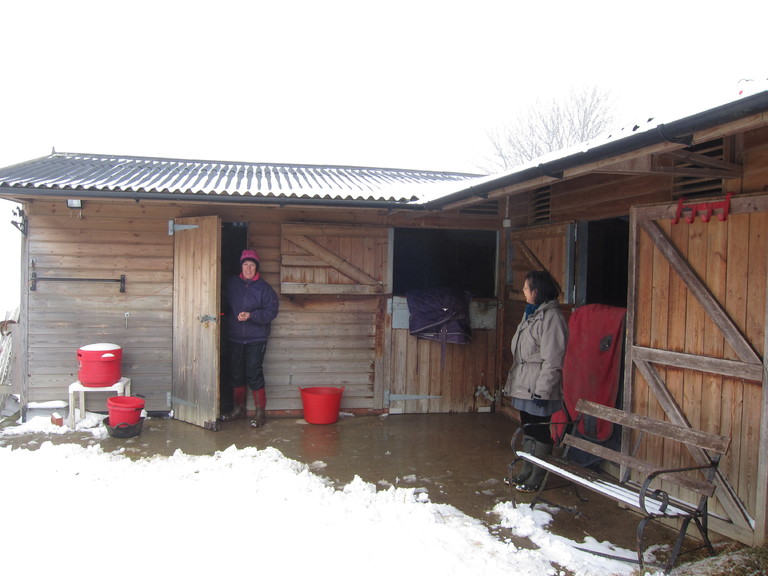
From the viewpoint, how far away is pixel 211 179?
6.34 meters

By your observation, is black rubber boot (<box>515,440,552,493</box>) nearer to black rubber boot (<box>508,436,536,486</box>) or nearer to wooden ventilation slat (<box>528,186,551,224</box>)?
black rubber boot (<box>508,436,536,486</box>)

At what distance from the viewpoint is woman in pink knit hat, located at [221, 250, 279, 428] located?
236 inches

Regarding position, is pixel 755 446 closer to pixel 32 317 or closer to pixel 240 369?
pixel 240 369

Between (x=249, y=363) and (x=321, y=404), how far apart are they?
888mm

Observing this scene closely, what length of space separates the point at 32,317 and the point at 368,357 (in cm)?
359

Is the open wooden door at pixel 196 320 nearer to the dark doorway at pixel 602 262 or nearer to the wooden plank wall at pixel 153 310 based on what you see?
the wooden plank wall at pixel 153 310

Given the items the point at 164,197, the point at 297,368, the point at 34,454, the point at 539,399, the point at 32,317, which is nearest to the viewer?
the point at 539,399

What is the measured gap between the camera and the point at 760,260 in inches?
129

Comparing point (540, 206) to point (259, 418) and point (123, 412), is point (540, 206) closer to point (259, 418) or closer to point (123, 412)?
point (259, 418)

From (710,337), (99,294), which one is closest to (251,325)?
(99,294)

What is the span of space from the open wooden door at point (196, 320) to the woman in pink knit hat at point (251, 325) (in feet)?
0.90

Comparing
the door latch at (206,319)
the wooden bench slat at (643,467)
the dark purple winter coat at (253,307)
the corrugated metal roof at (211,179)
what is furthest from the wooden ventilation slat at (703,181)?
the door latch at (206,319)

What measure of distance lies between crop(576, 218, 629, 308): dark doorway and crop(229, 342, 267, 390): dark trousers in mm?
3292

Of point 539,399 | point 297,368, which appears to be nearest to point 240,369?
point 297,368
